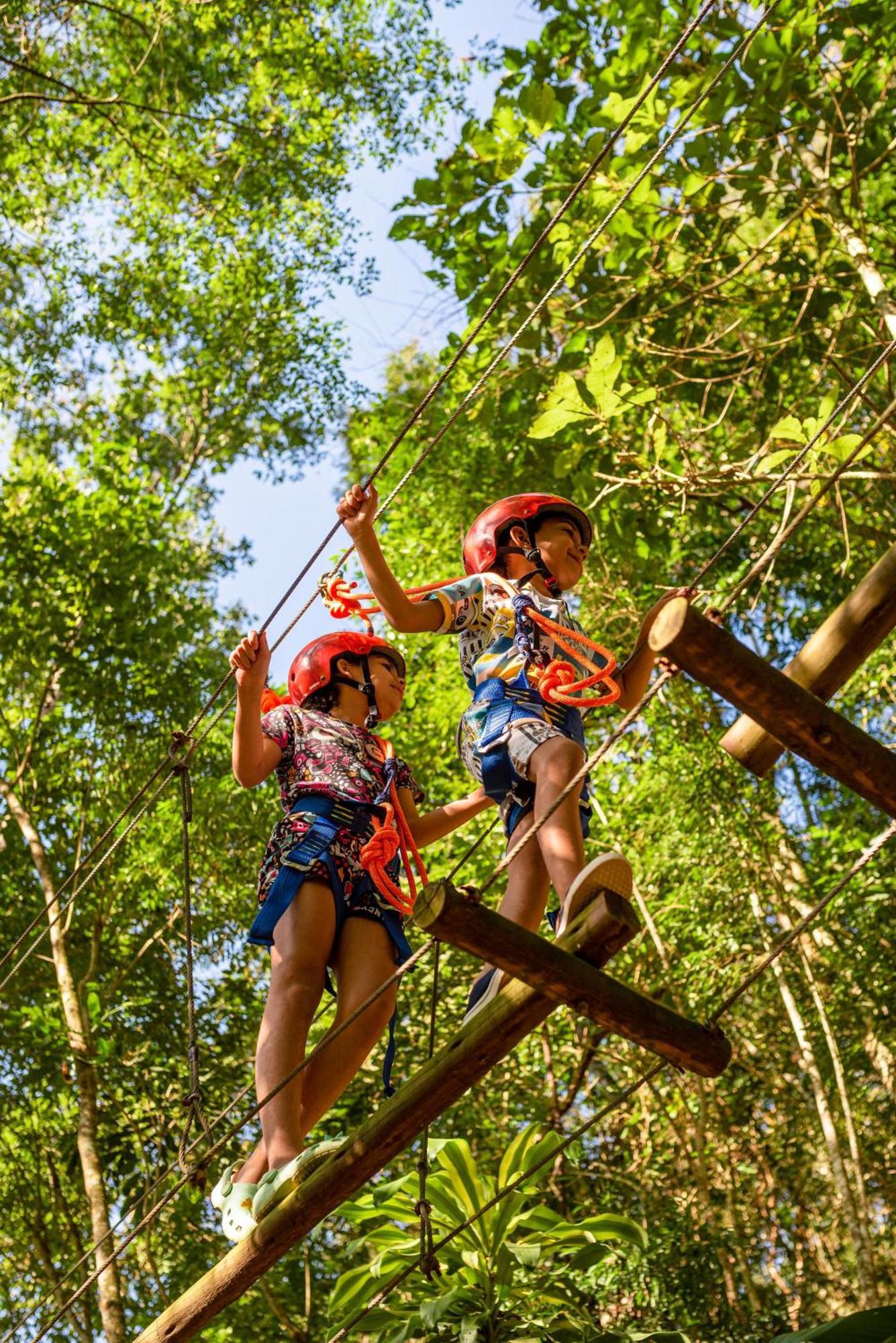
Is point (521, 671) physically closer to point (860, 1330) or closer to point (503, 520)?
point (503, 520)

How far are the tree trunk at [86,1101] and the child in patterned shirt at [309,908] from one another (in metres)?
2.71

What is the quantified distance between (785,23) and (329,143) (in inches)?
243

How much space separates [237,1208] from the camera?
2.61 meters

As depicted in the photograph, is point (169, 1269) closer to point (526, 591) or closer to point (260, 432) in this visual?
point (526, 591)

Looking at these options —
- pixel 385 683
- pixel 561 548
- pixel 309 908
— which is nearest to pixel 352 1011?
pixel 309 908

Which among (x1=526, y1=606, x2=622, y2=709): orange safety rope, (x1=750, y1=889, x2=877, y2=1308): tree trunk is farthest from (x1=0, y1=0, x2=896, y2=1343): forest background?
(x1=526, y1=606, x2=622, y2=709): orange safety rope

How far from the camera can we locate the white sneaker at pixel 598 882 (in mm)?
2342

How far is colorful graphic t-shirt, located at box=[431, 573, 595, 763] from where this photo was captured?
2908 millimetres

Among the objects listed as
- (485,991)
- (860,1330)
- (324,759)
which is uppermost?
(324,759)

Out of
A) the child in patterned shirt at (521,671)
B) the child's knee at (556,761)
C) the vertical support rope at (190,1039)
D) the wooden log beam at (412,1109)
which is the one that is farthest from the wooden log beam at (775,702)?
the vertical support rope at (190,1039)

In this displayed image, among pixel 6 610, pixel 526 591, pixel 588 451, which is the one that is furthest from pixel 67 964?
pixel 526 591

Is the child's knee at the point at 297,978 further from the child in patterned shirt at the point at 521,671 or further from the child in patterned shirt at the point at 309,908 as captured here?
the child in patterned shirt at the point at 521,671

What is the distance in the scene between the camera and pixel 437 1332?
3.96m

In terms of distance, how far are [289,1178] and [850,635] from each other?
1.35 m
